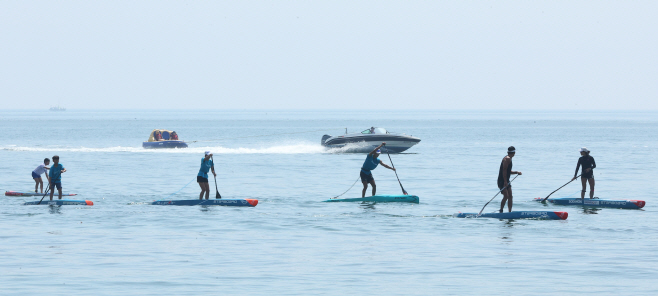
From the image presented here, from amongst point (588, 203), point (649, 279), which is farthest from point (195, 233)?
point (588, 203)

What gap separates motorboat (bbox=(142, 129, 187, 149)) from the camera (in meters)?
63.4

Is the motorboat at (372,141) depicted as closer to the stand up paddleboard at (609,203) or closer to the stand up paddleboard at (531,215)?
the stand up paddleboard at (609,203)

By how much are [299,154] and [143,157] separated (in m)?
12.3

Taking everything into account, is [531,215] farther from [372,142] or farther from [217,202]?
[372,142]

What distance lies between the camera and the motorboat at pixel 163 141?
63375mm

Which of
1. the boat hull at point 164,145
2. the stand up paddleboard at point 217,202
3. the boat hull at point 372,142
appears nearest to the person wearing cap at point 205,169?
the stand up paddleboard at point 217,202

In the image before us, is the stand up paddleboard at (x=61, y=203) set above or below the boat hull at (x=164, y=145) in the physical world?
above

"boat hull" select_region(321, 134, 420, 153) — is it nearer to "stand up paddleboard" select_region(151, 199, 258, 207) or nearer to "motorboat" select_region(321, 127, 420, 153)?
"motorboat" select_region(321, 127, 420, 153)

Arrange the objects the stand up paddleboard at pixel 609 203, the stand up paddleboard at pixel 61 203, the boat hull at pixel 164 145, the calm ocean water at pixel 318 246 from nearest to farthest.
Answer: the calm ocean water at pixel 318 246, the stand up paddleboard at pixel 61 203, the stand up paddleboard at pixel 609 203, the boat hull at pixel 164 145

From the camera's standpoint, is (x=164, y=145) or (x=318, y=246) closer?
(x=318, y=246)

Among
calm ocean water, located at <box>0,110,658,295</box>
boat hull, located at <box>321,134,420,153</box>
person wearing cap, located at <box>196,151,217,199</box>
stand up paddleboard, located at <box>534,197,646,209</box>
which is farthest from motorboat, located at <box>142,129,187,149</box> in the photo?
stand up paddleboard, located at <box>534,197,646,209</box>

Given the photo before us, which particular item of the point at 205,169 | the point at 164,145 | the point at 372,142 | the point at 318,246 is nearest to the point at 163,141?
the point at 164,145

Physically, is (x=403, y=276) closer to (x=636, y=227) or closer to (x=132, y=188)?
(x=636, y=227)

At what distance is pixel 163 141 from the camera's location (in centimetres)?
6341
